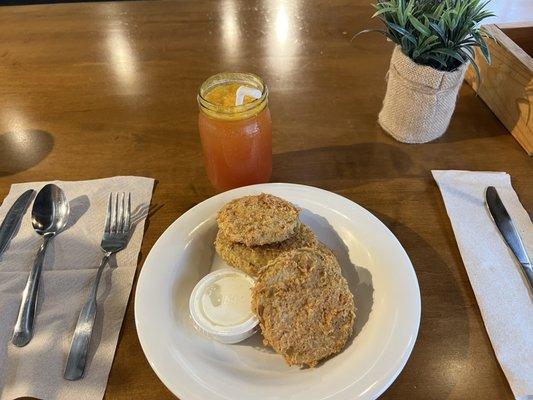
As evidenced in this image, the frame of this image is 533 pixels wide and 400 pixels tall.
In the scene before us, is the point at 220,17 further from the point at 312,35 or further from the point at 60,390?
the point at 60,390

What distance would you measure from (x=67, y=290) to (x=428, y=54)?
1.05m

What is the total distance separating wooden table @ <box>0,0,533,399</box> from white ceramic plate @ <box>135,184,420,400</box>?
0.29ft

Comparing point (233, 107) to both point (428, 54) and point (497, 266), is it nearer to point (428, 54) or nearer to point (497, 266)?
point (428, 54)

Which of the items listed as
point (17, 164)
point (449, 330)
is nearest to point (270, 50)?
point (17, 164)

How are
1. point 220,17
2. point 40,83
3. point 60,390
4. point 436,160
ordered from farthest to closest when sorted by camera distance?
point 220,17 < point 40,83 < point 436,160 < point 60,390

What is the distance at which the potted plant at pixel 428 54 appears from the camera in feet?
3.46

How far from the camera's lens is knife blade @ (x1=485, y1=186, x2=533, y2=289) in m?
0.94

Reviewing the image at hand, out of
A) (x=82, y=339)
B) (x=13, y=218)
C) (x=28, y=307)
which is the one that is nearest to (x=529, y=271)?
(x=82, y=339)

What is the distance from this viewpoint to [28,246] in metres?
1.03

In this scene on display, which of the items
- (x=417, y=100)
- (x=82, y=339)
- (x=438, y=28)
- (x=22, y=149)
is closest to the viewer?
(x=82, y=339)

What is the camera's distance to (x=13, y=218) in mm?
1078

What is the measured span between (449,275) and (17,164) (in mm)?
1217

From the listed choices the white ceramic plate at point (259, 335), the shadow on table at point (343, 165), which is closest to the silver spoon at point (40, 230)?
the white ceramic plate at point (259, 335)

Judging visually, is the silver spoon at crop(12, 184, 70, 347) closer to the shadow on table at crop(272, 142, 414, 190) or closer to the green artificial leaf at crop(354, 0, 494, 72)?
the shadow on table at crop(272, 142, 414, 190)
